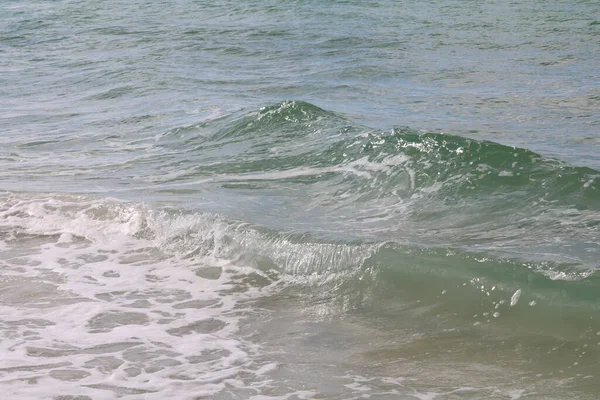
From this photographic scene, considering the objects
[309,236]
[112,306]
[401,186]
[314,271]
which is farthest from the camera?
[401,186]

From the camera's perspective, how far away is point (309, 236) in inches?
249

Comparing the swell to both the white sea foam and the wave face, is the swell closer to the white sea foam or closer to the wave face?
the wave face

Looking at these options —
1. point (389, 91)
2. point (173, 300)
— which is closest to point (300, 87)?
point (389, 91)

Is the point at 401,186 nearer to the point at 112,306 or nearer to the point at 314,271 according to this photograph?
the point at 314,271

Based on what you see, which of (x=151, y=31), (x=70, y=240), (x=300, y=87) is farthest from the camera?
(x=151, y=31)

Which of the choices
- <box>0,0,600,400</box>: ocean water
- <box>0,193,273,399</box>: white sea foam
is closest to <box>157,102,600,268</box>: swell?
<box>0,0,600,400</box>: ocean water

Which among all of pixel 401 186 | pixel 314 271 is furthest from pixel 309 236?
pixel 401 186

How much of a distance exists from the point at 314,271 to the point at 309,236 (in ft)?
1.57

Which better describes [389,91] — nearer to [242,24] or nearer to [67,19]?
[242,24]

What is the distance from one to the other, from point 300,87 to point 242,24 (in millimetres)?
8182

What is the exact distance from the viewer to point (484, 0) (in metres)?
22.3

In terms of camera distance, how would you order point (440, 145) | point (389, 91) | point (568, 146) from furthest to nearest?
point (389, 91), point (568, 146), point (440, 145)

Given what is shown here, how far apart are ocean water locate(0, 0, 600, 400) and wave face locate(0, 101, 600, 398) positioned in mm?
17

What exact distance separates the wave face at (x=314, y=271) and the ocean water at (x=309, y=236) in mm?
17
